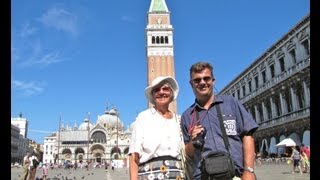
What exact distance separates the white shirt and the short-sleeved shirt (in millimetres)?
225

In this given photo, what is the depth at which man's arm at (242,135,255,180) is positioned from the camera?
3.13m

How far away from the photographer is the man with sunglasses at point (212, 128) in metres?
3.19

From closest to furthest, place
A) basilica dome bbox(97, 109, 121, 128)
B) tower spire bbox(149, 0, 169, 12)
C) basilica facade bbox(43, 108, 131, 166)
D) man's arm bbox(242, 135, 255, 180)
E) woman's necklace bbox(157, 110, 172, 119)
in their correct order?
man's arm bbox(242, 135, 255, 180)
woman's necklace bbox(157, 110, 172, 119)
tower spire bbox(149, 0, 169, 12)
basilica facade bbox(43, 108, 131, 166)
basilica dome bbox(97, 109, 121, 128)

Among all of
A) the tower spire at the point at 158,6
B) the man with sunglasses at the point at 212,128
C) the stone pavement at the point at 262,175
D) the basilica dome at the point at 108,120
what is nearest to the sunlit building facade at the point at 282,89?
the stone pavement at the point at 262,175

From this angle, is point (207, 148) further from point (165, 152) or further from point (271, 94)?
point (271, 94)

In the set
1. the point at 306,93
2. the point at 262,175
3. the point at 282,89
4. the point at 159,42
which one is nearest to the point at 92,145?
the point at 159,42

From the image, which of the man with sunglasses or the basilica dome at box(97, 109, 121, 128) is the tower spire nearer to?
the basilica dome at box(97, 109, 121, 128)

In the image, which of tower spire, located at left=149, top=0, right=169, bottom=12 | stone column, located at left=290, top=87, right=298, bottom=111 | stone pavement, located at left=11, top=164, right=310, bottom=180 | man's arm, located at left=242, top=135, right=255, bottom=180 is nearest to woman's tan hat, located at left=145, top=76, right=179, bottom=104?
man's arm, located at left=242, top=135, right=255, bottom=180

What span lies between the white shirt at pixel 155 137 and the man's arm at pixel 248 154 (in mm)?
671

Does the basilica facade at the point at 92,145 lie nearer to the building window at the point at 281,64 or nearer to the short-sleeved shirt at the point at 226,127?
the building window at the point at 281,64

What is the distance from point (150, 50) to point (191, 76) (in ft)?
220

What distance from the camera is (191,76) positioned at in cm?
352

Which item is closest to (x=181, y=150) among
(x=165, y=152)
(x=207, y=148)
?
(x=165, y=152)

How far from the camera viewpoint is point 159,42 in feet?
235
